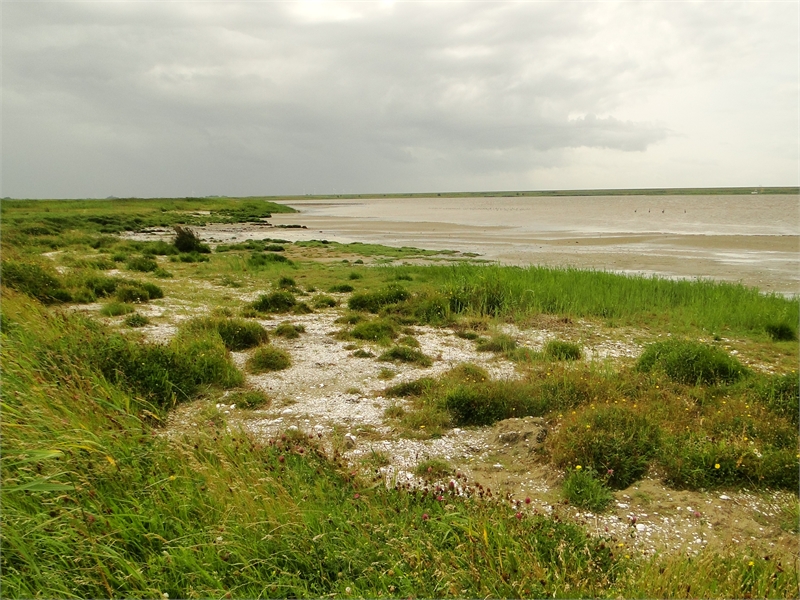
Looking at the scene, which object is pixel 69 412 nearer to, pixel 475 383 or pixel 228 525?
pixel 228 525

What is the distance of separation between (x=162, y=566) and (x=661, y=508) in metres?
4.27

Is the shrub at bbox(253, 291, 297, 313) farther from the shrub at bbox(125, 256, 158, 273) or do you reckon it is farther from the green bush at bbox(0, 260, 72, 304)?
the shrub at bbox(125, 256, 158, 273)

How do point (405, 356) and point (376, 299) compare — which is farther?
point (376, 299)

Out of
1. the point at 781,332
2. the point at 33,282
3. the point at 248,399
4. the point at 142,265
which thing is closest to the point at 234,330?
the point at 248,399

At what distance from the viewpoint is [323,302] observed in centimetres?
1473

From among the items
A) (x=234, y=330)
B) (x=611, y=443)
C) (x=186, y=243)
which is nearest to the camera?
(x=611, y=443)

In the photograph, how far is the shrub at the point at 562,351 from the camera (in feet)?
31.2

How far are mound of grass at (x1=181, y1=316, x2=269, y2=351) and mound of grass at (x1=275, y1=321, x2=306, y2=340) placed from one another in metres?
0.50

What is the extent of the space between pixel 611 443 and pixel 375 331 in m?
6.28

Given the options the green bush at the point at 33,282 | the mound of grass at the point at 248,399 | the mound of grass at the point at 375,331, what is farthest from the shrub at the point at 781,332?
the green bush at the point at 33,282

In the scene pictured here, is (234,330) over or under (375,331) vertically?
over

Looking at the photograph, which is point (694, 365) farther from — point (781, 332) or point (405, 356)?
point (781, 332)

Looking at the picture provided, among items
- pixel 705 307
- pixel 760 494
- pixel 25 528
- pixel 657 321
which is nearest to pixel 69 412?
pixel 25 528

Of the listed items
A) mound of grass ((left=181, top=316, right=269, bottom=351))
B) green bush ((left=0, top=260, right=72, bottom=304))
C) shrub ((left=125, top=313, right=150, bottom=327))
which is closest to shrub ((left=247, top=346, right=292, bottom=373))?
mound of grass ((left=181, top=316, right=269, bottom=351))
